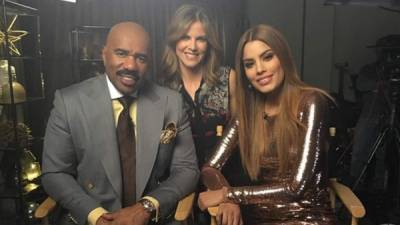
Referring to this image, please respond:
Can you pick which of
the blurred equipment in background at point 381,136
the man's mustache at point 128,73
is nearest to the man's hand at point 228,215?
the blurred equipment in background at point 381,136

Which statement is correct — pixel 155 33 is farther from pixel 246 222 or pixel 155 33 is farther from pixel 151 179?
pixel 246 222

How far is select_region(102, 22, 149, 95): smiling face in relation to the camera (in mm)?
1666

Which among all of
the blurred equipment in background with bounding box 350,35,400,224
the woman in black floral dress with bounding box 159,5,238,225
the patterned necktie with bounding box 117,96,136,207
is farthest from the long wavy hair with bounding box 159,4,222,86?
the blurred equipment in background with bounding box 350,35,400,224

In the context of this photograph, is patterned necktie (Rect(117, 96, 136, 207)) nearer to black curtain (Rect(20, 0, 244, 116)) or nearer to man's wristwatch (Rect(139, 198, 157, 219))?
man's wristwatch (Rect(139, 198, 157, 219))

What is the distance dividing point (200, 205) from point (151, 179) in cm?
28

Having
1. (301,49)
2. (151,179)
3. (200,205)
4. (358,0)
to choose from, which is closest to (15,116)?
(151,179)

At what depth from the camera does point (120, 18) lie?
171cm

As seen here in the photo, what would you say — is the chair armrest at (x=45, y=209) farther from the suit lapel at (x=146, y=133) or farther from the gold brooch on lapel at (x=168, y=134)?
the gold brooch on lapel at (x=168, y=134)

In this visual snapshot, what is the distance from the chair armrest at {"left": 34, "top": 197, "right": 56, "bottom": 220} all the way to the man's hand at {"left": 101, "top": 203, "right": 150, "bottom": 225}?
255 millimetres

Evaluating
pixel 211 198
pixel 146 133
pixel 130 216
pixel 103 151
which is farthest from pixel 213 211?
pixel 103 151

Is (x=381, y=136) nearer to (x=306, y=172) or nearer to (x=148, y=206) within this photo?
(x=306, y=172)

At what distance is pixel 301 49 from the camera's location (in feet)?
5.70

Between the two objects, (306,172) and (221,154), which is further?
(221,154)

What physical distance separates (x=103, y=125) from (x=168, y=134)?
318 mm
